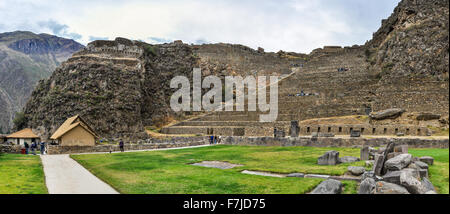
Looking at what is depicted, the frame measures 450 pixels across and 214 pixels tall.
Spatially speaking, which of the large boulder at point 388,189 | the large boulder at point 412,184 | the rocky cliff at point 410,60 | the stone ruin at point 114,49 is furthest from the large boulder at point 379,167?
the stone ruin at point 114,49

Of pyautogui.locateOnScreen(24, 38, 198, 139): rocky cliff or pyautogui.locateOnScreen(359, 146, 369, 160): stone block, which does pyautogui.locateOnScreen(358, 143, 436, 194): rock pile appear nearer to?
pyautogui.locateOnScreen(359, 146, 369, 160): stone block

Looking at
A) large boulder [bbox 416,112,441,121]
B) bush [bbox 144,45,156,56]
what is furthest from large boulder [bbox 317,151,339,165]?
bush [bbox 144,45,156,56]

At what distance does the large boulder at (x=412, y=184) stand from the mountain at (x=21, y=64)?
69801 millimetres

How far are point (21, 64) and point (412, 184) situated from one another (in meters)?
102

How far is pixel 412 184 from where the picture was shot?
566 cm

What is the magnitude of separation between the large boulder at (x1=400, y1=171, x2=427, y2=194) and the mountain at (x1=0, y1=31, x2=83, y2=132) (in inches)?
2748

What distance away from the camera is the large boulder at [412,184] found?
5498 mm

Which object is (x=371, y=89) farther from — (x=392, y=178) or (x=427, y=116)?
(x=392, y=178)

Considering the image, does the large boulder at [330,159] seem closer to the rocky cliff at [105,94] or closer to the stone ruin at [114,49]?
the rocky cliff at [105,94]

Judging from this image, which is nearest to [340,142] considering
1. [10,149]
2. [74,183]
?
[74,183]

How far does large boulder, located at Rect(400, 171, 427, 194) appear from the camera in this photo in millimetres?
5498
